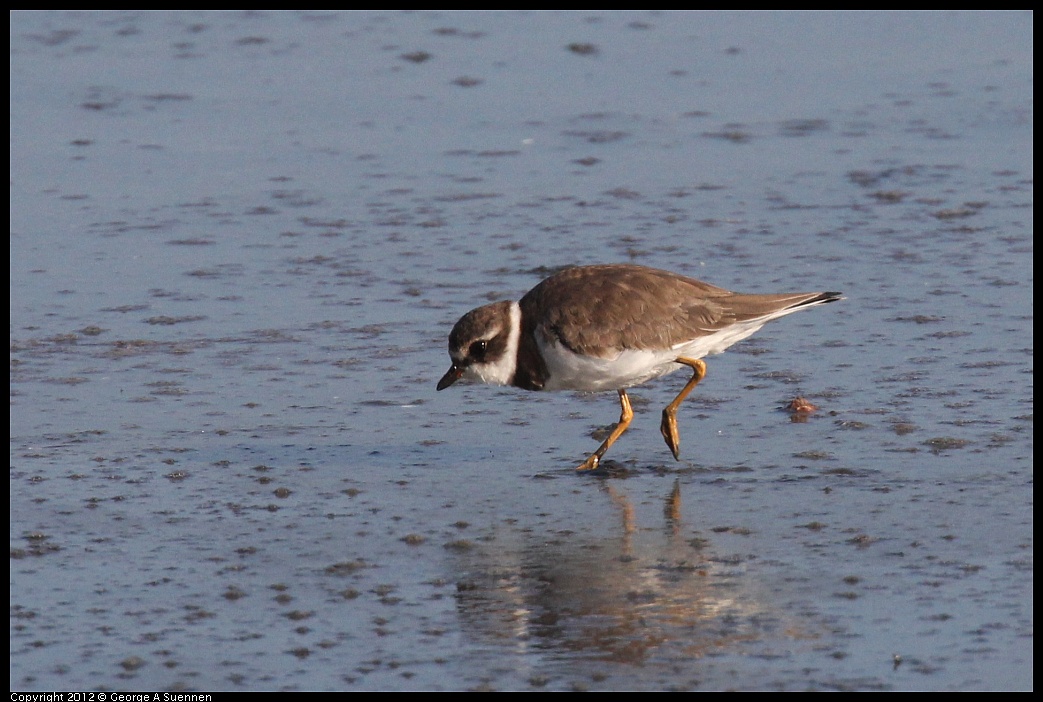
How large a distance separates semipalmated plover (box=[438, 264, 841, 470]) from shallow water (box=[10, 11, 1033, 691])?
13.6 inches

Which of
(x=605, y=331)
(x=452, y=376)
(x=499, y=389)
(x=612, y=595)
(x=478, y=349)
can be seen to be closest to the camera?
(x=612, y=595)

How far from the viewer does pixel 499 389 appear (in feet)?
28.2

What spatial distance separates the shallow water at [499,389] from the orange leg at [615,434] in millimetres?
116

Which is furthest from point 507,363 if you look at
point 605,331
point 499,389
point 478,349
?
point 499,389

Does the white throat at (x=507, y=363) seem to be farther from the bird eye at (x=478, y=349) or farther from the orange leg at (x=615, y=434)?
the orange leg at (x=615, y=434)

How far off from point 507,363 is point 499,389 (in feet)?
3.46

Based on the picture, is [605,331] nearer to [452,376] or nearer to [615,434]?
[615,434]

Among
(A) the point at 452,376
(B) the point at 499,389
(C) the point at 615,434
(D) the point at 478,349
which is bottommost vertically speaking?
(B) the point at 499,389

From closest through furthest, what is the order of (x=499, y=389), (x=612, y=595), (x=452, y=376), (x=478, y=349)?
1. (x=612, y=595)
2. (x=478, y=349)
3. (x=452, y=376)
4. (x=499, y=389)

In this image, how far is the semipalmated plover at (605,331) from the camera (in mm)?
7402

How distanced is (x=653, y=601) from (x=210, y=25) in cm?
1193

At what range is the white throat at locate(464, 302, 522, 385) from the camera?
7.52m

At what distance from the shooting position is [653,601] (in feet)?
19.2
